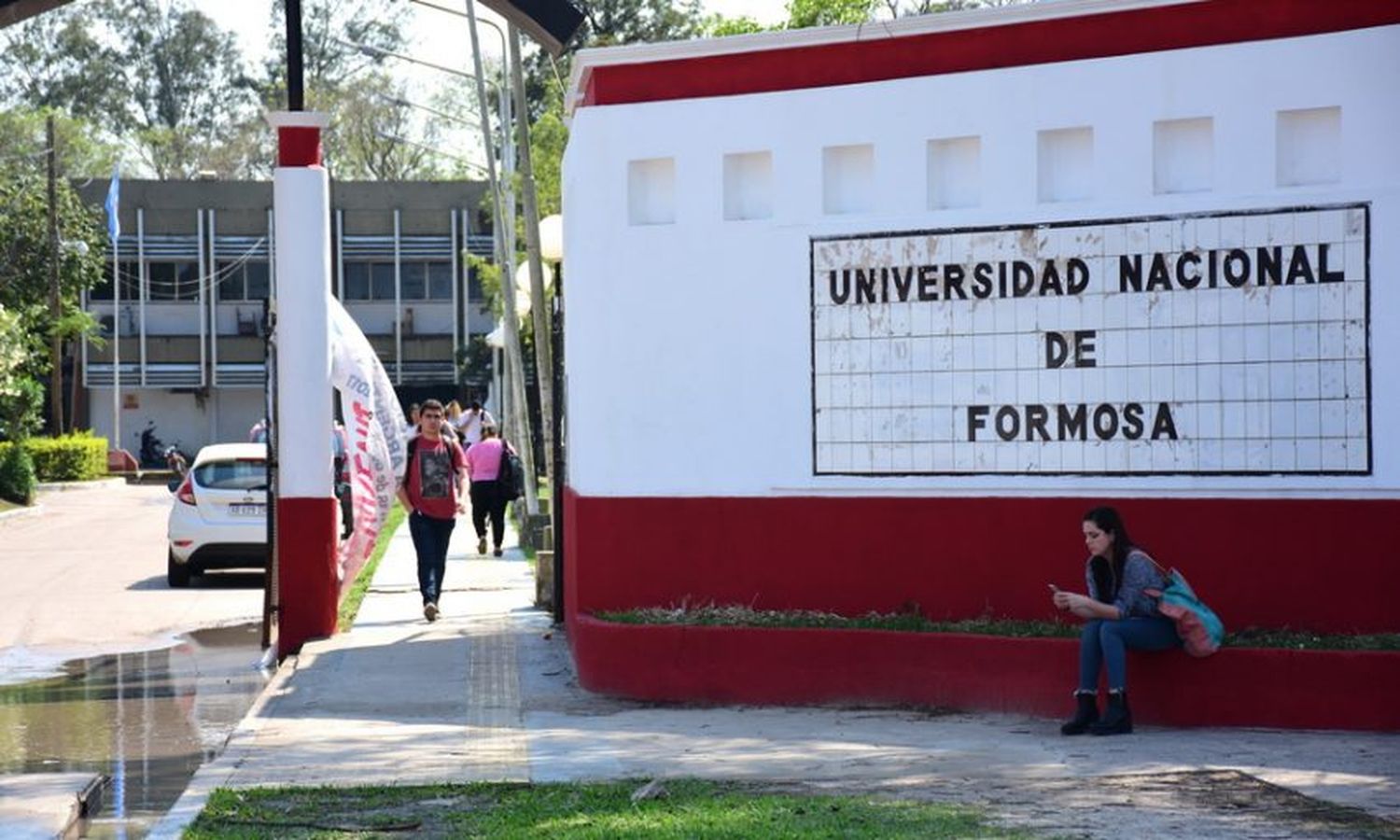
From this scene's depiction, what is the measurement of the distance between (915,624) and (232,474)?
1149cm

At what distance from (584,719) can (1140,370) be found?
142 inches

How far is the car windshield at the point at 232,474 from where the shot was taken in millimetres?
21656

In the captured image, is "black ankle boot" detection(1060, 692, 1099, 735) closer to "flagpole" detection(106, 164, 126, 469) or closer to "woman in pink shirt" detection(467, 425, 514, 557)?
"woman in pink shirt" detection(467, 425, 514, 557)

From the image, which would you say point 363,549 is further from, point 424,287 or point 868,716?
point 424,287

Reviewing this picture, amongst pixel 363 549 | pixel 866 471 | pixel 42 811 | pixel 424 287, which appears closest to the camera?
pixel 42 811

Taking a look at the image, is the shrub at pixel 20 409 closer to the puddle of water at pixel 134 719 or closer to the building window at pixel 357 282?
the building window at pixel 357 282

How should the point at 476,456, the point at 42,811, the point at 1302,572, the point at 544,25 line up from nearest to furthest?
the point at 42,811 → the point at 544,25 → the point at 1302,572 → the point at 476,456

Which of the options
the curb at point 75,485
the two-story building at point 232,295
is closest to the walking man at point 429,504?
the curb at point 75,485

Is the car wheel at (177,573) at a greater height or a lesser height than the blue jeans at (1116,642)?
lesser

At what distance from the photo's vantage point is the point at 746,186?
41.7ft

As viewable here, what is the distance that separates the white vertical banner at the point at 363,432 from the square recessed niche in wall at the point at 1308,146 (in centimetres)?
690

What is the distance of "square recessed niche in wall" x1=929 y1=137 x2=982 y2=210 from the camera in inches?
477

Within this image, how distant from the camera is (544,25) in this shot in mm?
10328

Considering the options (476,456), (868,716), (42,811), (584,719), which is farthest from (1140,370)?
(476,456)
